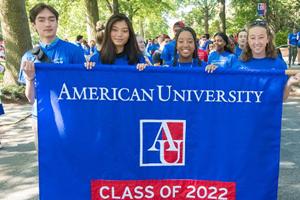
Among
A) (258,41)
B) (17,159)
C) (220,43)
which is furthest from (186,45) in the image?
A: (220,43)

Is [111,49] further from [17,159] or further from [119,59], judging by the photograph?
[17,159]

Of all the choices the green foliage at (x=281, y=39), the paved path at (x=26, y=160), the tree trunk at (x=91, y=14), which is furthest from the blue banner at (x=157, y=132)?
the green foliage at (x=281, y=39)

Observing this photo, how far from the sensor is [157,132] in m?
3.67

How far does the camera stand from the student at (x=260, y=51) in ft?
14.2

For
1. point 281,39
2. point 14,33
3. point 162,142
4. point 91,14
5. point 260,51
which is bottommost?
point 162,142

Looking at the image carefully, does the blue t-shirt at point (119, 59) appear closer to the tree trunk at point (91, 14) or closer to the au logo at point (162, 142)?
the au logo at point (162, 142)

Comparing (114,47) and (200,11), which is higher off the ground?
(200,11)

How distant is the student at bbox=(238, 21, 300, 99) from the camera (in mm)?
4336

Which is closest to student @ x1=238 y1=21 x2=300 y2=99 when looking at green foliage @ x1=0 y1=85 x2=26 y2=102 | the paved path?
the paved path

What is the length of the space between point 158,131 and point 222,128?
1.60 ft

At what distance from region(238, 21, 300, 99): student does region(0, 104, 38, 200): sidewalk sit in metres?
2.53

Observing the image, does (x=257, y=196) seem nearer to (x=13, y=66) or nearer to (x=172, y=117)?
(x=172, y=117)

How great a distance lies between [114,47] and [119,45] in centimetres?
5

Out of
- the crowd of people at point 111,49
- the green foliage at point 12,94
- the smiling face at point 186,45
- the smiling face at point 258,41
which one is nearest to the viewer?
the crowd of people at point 111,49
